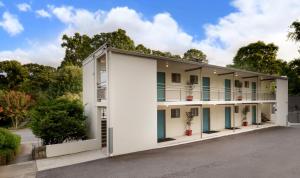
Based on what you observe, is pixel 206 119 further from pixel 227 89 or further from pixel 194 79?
pixel 227 89

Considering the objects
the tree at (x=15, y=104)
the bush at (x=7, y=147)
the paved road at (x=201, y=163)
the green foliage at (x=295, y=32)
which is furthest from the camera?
the green foliage at (x=295, y=32)

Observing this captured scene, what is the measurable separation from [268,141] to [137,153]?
31.7 ft

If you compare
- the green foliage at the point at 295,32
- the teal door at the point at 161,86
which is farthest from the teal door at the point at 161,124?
the green foliage at the point at 295,32

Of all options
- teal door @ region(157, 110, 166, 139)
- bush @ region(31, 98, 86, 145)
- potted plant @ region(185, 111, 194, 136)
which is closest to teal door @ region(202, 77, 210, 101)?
potted plant @ region(185, 111, 194, 136)

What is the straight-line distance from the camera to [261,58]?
127 feet

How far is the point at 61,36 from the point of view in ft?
146

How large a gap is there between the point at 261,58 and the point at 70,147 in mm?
35072

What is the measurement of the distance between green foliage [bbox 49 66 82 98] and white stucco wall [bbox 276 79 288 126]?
26015mm

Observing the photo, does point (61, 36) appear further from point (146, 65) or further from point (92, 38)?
point (146, 65)

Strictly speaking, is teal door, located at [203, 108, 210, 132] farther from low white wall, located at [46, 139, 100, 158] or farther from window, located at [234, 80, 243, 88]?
low white wall, located at [46, 139, 100, 158]

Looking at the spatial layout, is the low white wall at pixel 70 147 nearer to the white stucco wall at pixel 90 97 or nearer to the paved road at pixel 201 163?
the white stucco wall at pixel 90 97

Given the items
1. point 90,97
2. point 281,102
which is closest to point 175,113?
point 90,97

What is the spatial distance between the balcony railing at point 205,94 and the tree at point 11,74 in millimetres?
34552

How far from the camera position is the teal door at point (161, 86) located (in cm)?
1677
